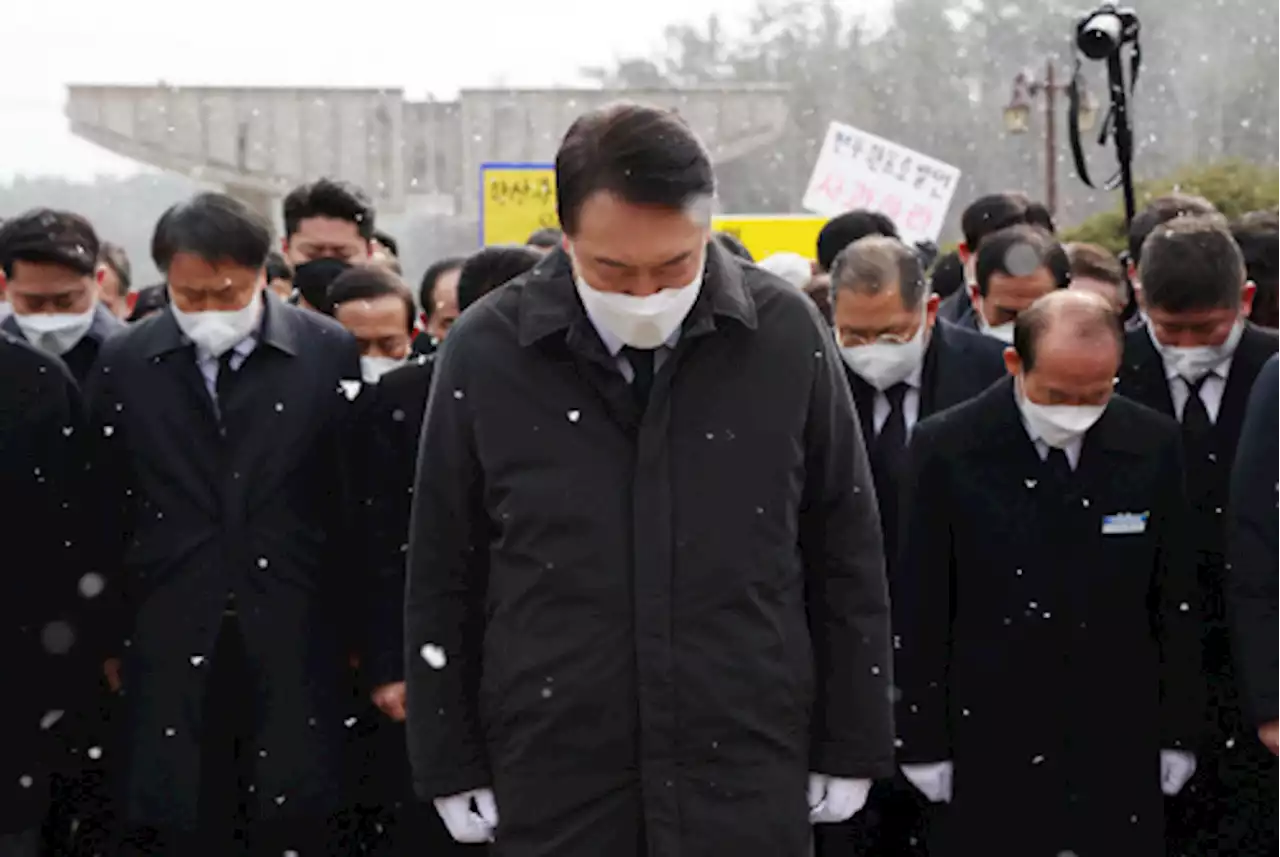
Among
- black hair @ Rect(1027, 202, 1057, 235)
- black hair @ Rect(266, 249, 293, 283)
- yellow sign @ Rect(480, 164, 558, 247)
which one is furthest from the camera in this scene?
yellow sign @ Rect(480, 164, 558, 247)

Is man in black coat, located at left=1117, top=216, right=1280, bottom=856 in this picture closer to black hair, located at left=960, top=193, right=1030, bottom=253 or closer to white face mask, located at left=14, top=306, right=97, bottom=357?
black hair, located at left=960, top=193, right=1030, bottom=253

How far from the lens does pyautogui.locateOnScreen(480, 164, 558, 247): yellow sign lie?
1382 cm

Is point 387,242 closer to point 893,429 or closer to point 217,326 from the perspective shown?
point 217,326

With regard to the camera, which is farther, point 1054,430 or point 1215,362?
point 1215,362

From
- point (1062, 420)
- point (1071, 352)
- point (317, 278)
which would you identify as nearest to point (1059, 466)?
point (1062, 420)

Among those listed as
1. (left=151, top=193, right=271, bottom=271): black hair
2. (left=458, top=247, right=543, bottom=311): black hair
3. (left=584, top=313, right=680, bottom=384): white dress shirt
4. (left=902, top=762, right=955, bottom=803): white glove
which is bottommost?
(left=902, top=762, right=955, bottom=803): white glove

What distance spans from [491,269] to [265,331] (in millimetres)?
675

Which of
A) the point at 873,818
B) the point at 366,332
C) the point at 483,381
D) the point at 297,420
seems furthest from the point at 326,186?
the point at 483,381

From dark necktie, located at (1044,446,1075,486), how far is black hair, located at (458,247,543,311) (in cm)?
159

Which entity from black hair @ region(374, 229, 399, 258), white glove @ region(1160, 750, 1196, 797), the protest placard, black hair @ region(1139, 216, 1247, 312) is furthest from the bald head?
the protest placard

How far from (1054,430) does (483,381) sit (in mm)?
1826

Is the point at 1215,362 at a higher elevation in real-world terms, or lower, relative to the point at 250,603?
higher

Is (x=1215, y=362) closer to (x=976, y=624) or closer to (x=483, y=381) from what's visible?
(x=976, y=624)

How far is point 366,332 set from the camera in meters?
6.52
